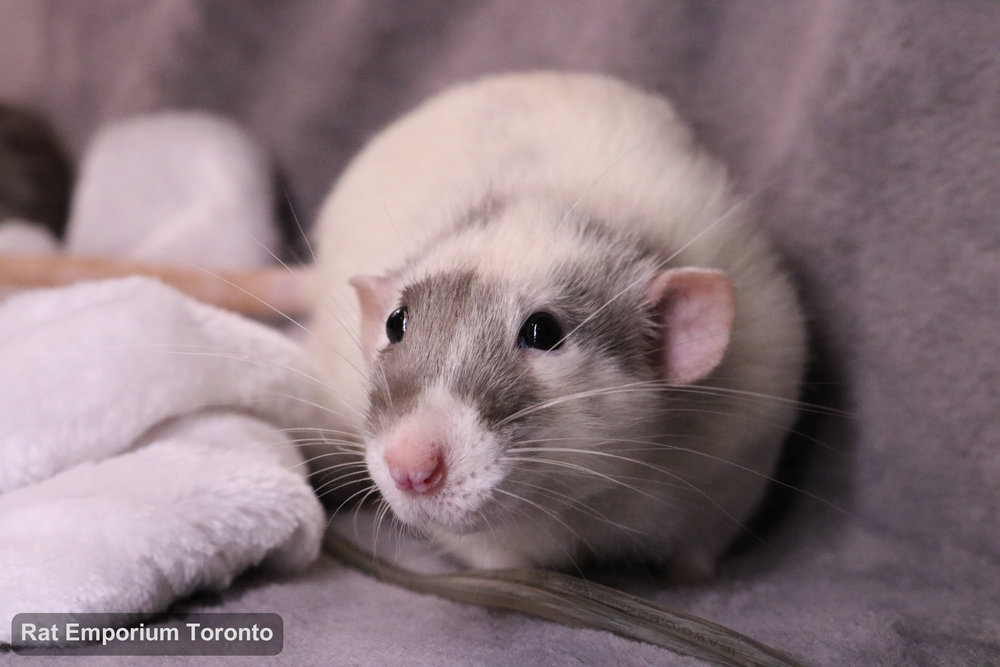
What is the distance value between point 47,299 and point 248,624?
59 centimetres

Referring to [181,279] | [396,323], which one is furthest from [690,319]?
[181,279]

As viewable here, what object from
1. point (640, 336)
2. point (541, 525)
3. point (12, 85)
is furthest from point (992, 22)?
point (12, 85)

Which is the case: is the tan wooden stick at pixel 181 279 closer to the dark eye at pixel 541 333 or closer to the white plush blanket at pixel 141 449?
the white plush blanket at pixel 141 449

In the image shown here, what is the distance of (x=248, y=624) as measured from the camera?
0.95m

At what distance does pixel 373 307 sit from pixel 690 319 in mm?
387

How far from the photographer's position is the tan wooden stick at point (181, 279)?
1.59 metres

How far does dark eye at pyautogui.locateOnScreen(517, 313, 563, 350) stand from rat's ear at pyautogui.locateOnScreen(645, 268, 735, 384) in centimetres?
12

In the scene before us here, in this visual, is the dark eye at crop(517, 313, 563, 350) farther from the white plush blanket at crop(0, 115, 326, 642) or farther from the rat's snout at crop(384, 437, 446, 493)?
the white plush blanket at crop(0, 115, 326, 642)

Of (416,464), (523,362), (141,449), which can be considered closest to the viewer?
(416,464)

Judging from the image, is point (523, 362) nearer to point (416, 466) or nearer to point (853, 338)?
point (416, 466)

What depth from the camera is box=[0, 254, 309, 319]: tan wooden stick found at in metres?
1.59

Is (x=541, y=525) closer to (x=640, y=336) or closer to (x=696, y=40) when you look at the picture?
(x=640, y=336)

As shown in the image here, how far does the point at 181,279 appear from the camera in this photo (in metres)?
1.63

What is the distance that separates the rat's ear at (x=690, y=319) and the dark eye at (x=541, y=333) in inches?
4.6
